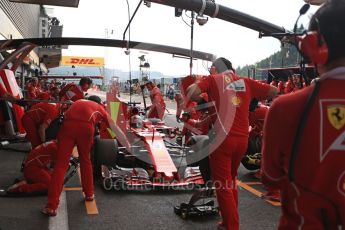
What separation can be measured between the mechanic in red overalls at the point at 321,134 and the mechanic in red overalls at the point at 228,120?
7.24 feet

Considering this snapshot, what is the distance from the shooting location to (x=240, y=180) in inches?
256

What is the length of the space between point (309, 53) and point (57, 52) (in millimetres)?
28303

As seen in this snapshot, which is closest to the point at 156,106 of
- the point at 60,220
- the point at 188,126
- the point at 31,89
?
the point at 188,126

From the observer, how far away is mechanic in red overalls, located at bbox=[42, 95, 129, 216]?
4.56 m

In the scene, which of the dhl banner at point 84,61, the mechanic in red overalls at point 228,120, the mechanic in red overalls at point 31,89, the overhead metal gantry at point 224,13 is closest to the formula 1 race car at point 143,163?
the mechanic in red overalls at point 228,120

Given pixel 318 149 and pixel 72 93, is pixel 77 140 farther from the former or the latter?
pixel 72 93

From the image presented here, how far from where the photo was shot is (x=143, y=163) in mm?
6262

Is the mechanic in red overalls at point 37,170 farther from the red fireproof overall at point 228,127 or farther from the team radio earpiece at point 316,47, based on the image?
the team radio earpiece at point 316,47

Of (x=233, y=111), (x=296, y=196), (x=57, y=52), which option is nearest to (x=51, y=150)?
(x=233, y=111)

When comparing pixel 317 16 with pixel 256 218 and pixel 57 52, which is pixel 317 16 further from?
pixel 57 52

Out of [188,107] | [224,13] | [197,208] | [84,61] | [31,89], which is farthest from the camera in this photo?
[84,61]

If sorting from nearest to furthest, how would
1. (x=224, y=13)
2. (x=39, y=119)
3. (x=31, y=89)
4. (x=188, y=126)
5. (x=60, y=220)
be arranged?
(x=224, y=13), (x=60, y=220), (x=39, y=119), (x=188, y=126), (x=31, y=89)

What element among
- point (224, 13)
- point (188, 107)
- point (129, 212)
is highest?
point (224, 13)

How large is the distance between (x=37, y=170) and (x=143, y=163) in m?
1.65
